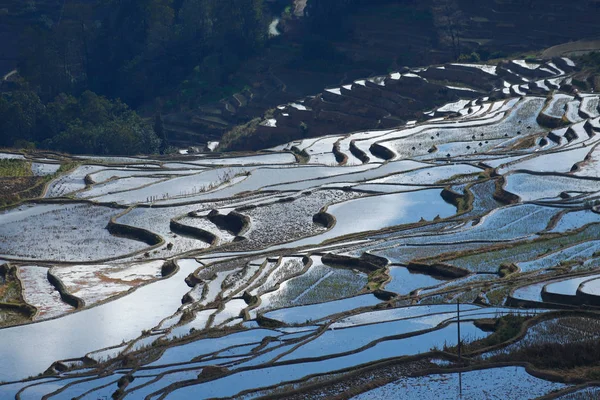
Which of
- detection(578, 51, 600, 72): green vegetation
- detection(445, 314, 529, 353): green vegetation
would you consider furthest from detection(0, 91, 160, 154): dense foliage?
detection(445, 314, 529, 353): green vegetation

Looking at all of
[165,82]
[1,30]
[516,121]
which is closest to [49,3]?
[1,30]

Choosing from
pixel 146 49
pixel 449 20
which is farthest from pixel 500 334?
pixel 146 49

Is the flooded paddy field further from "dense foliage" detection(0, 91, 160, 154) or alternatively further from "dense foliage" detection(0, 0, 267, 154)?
"dense foliage" detection(0, 0, 267, 154)

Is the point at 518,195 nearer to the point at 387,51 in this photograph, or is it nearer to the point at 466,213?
the point at 466,213

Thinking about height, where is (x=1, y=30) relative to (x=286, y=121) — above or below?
A: above

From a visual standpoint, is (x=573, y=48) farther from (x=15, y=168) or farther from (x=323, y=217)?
(x=323, y=217)

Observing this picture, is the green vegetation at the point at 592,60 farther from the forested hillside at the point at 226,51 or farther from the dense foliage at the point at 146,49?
the dense foliage at the point at 146,49
